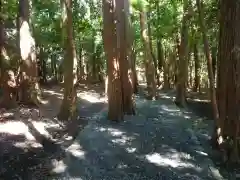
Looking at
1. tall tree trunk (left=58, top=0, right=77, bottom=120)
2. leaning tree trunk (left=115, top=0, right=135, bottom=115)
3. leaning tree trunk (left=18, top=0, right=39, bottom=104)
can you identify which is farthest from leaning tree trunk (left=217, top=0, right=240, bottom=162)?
leaning tree trunk (left=18, top=0, right=39, bottom=104)

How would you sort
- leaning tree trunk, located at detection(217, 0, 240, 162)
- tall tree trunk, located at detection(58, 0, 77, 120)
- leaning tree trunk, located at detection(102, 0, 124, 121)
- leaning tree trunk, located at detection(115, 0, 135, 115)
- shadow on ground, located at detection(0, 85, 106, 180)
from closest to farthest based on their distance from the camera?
shadow on ground, located at detection(0, 85, 106, 180)
leaning tree trunk, located at detection(217, 0, 240, 162)
leaning tree trunk, located at detection(102, 0, 124, 121)
tall tree trunk, located at detection(58, 0, 77, 120)
leaning tree trunk, located at detection(115, 0, 135, 115)

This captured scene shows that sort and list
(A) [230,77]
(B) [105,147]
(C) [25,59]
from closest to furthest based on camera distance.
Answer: (A) [230,77] < (B) [105,147] < (C) [25,59]

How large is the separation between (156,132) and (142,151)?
1994 mm

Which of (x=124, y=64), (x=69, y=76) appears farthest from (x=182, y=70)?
(x=69, y=76)

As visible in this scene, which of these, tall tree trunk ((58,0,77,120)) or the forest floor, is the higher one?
tall tree trunk ((58,0,77,120))

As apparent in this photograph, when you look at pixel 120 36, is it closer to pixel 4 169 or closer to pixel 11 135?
pixel 11 135

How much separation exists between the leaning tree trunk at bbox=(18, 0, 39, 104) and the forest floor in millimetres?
1342

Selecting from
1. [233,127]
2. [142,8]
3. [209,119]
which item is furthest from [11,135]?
[142,8]

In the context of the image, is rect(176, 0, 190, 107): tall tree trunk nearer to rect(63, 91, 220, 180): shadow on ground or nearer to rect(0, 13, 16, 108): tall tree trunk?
rect(63, 91, 220, 180): shadow on ground

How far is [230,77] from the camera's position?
980 centimetres

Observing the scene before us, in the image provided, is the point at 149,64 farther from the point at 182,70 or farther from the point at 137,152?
the point at 137,152

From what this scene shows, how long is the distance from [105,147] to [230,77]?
409 cm

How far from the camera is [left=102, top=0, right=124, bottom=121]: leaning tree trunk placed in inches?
539

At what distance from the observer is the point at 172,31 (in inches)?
1027
